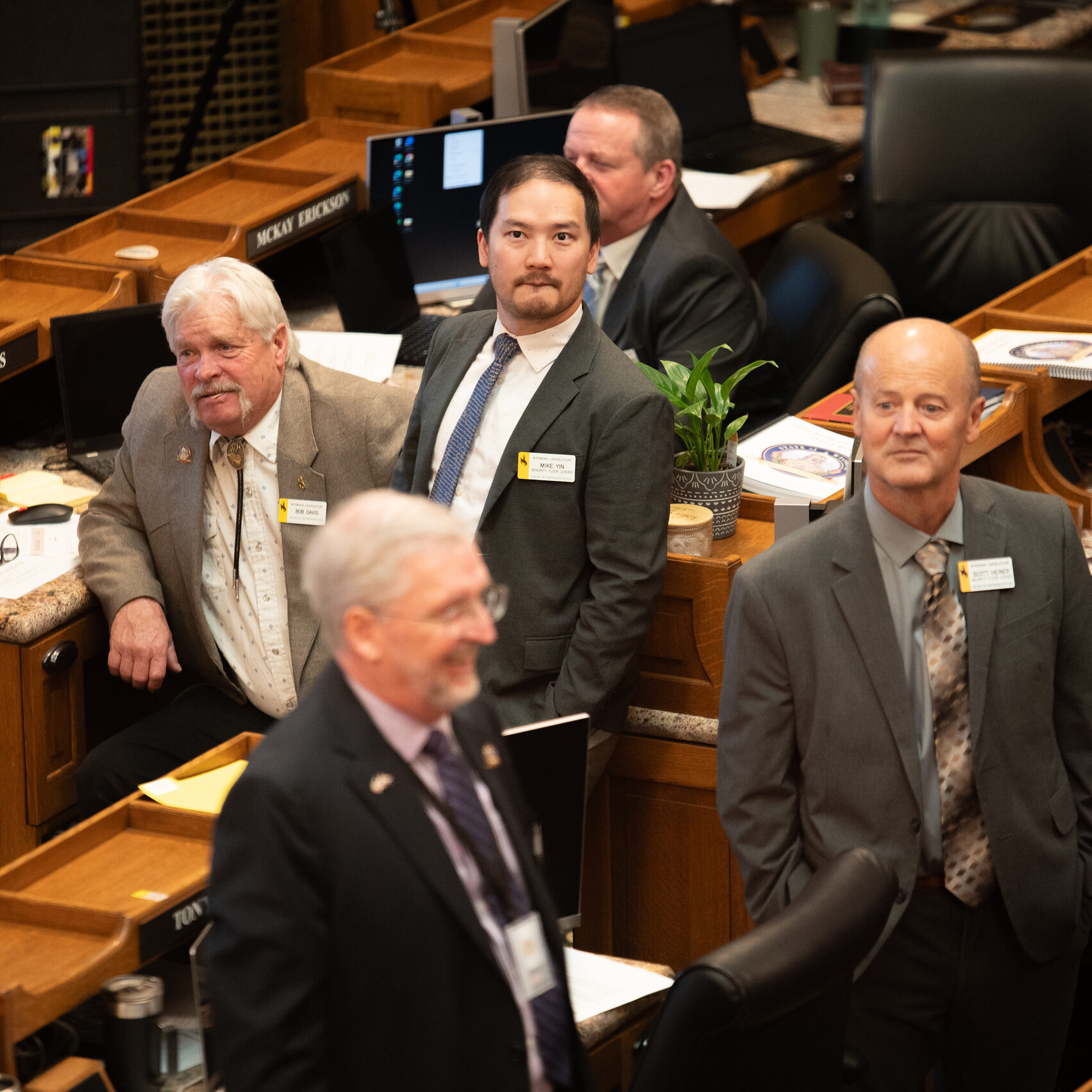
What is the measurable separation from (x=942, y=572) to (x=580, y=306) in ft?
2.81

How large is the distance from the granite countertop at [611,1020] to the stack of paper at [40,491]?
1730 mm

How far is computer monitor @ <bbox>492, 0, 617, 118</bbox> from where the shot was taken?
4.74m

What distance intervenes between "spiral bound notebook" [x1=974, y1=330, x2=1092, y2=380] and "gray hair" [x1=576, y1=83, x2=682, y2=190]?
812 millimetres

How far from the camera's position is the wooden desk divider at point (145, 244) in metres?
3.87

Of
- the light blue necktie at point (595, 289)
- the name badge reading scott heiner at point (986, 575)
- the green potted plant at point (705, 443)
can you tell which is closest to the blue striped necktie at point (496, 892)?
the name badge reading scott heiner at point (986, 575)

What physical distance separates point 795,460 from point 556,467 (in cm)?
66

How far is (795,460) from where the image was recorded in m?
3.17

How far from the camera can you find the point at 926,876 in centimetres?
233

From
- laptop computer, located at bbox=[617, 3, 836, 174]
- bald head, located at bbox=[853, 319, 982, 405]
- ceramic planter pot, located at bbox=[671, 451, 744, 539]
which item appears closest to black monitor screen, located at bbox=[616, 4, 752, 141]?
laptop computer, located at bbox=[617, 3, 836, 174]

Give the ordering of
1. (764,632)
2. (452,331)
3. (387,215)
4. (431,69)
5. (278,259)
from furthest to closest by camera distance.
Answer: (431,69)
(278,259)
(387,215)
(452,331)
(764,632)

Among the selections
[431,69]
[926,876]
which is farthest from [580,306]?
[431,69]

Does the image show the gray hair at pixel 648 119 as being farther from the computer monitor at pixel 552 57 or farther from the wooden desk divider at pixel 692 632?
the wooden desk divider at pixel 692 632

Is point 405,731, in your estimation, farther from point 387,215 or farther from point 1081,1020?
point 387,215

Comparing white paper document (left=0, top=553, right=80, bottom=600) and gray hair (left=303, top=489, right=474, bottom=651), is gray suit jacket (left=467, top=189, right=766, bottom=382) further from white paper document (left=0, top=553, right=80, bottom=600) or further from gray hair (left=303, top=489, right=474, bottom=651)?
gray hair (left=303, top=489, right=474, bottom=651)
